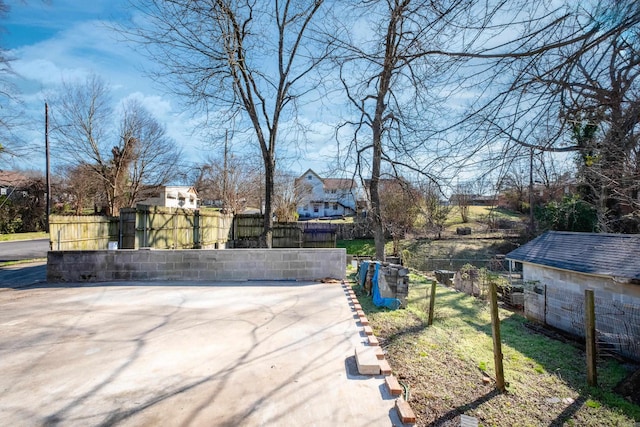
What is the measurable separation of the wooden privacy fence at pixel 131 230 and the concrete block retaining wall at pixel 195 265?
1.91 metres

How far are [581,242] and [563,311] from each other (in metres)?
2.72

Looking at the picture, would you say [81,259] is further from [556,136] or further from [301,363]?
[556,136]

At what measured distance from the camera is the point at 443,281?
12203mm

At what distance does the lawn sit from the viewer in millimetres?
3035

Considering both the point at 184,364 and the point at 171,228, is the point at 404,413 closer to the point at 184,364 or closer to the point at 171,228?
the point at 184,364

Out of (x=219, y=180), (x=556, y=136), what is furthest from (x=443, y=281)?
(x=219, y=180)

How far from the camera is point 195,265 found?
6.79 metres

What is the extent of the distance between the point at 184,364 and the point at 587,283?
983cm

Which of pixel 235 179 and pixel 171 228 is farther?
pixel 235 179

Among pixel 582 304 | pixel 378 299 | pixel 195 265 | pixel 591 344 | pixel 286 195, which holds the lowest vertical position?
pixel 582 304

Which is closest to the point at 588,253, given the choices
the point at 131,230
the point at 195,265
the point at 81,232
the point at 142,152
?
the point at 195,265

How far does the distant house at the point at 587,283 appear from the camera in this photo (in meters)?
7.02

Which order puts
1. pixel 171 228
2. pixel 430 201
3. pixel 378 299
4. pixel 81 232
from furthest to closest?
1. pixel 171 228
2. pixel 81 232
3. pixel 430 201
4. pixel 378 299

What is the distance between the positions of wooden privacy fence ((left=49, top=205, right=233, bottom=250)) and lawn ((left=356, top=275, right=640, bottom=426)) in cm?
722
